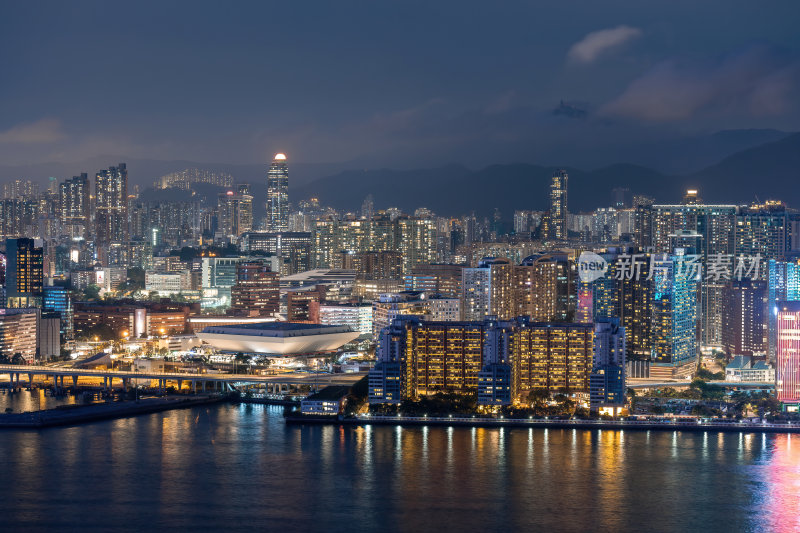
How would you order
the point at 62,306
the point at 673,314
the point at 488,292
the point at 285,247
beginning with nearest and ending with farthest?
the point at 673,314 < the point at 488,292 < the point at 62,306 < the point at 285,247

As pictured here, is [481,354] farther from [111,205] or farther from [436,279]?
[111,205]

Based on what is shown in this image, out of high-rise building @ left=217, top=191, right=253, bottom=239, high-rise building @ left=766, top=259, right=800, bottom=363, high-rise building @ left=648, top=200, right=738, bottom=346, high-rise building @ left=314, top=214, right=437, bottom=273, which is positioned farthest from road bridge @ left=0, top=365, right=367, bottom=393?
high-rise building @ left=217, top=191, right=253, bottom=239

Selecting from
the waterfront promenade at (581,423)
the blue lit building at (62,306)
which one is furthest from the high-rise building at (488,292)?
the waterfront promenade at (581,423)

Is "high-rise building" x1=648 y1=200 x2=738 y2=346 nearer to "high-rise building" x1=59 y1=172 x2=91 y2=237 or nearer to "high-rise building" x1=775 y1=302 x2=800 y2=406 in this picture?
"high-rise building" x1=775 y1=302 x2=800 y2=406

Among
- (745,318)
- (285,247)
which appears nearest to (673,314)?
(745,318)

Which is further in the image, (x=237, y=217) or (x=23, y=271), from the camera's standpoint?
(x=237, y=217)

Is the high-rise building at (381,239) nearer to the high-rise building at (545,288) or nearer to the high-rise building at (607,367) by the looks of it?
the high-rise building at (545,288)

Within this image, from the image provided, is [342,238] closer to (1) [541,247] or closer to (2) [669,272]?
(1) [541,247]
